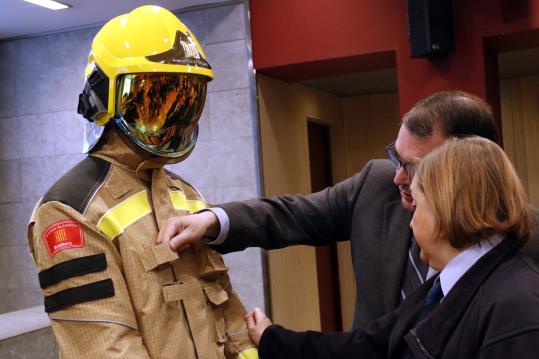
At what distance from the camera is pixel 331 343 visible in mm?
2020

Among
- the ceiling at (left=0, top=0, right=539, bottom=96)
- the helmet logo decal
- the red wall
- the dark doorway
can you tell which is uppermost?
the ceiling at (left=0, top=0, right=539, bottom=96)

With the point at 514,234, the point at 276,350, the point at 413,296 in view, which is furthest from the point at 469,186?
the point at 276,350

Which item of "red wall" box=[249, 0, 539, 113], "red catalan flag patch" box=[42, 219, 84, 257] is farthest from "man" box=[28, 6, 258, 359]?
"red wall" box=[249, 0, 539, 113]

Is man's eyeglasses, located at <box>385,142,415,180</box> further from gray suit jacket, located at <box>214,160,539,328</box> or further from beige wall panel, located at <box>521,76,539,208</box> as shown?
beige wall panel, located at <box>521,76,539,208</box>

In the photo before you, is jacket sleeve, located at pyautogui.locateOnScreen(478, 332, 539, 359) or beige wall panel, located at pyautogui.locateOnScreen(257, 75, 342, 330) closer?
jacket sleeve, located at pyautogui.locateOnScreen(478, 332, 539, 359)

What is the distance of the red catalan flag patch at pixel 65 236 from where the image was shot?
6.19 feet

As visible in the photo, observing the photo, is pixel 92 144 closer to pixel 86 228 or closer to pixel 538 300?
pixel 86 228

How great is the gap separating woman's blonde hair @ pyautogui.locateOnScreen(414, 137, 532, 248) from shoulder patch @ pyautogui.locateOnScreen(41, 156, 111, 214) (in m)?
0.88

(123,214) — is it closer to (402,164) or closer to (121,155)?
(121,155)

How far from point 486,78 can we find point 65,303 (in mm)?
3500

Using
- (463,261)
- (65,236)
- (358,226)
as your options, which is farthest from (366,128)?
(463,261)

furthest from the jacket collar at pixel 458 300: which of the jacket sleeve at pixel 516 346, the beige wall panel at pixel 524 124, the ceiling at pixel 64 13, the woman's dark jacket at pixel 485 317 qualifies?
the beige wall panel at pixel 524 124

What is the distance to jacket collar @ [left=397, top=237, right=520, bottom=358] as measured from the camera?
1452mm

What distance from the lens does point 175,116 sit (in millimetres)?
2117
